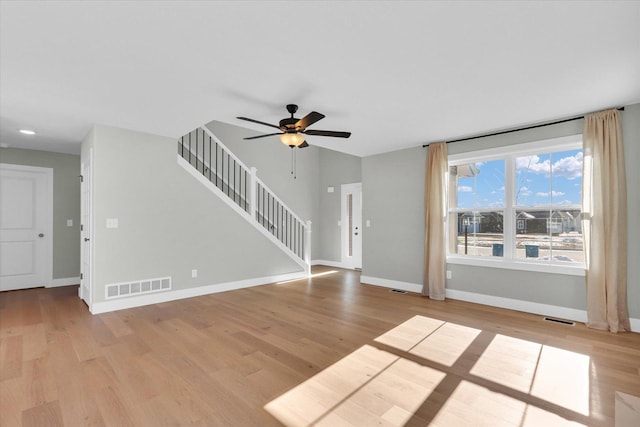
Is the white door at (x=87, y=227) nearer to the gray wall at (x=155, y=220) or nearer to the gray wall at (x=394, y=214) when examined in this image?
the gray wall at (x=155, y=220)

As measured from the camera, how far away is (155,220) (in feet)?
15.5

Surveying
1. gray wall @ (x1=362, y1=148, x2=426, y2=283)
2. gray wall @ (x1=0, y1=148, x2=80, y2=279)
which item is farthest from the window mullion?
gray wall @ (x1=0, y1=148, x2=80, y2=279)

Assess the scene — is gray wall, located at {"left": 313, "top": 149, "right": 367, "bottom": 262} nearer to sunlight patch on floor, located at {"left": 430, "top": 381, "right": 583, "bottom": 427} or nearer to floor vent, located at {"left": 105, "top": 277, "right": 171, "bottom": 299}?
floor vent, located at {"left": 105, "top": 277, "right": 171, "bottom": 299}

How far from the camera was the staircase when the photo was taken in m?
6.04

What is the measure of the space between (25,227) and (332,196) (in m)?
6.46

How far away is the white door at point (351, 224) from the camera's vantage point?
7832 millimetres

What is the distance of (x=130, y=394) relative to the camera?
2.24 m

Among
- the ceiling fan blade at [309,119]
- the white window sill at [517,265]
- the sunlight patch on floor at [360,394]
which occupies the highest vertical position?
the ceiling fan blade at [309,119]

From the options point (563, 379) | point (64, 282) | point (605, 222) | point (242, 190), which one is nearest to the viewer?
point (563, 379)

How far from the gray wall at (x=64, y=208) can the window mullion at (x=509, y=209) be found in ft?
25.7

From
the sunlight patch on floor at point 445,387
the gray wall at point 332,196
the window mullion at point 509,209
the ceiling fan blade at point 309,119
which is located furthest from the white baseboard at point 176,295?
the window mullion at point 509,209

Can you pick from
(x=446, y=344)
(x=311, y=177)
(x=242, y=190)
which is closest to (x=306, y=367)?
(x=446, y=344)

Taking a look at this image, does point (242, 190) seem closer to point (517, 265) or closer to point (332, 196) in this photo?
point (332, 196)

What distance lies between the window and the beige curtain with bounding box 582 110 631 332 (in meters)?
0.25
